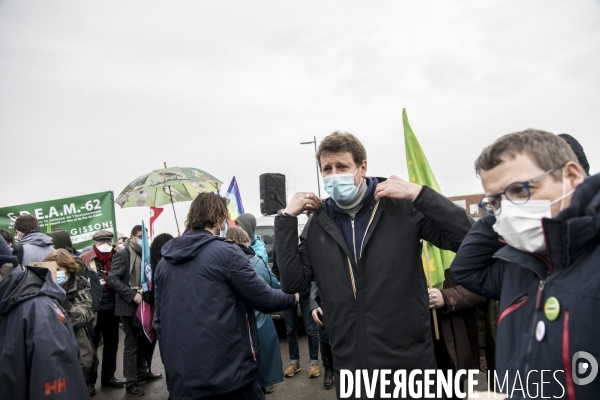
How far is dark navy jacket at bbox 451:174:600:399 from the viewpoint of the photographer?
1.22m

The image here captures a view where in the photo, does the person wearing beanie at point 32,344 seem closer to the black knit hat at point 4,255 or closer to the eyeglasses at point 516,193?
the black knit hat at point 4,255

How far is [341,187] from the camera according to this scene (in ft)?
8.11

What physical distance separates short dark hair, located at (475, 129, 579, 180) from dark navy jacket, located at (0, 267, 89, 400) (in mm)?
2514

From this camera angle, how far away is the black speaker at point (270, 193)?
12.1m

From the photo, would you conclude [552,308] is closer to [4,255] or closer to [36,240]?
[4,255]

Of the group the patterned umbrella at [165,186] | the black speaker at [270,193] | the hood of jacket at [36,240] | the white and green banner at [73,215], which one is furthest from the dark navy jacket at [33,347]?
the black speaker at [270,193]

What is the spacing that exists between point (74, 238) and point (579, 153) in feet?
35.5

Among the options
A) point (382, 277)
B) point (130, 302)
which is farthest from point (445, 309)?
point (130, 302)

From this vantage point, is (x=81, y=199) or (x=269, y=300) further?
(x=81, y=199)

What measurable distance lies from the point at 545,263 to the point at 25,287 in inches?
110

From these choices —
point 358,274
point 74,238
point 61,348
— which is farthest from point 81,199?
point 358,274

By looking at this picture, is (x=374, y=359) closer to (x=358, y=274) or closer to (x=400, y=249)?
(x=358, y=274)

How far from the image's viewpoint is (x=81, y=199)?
1062cm

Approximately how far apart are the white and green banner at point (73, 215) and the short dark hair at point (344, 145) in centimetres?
954
